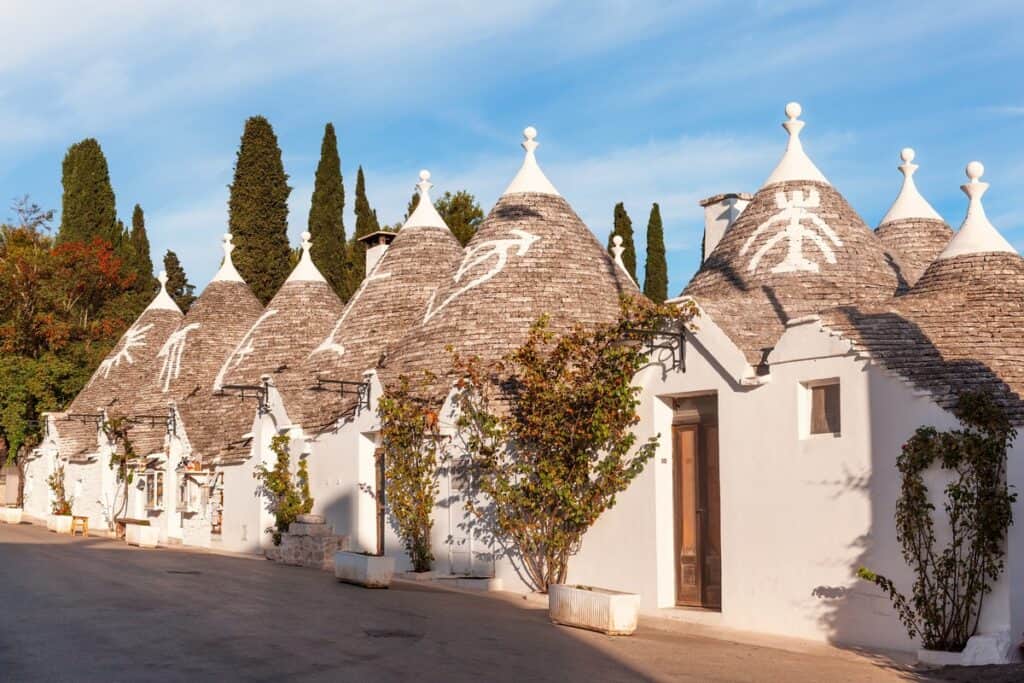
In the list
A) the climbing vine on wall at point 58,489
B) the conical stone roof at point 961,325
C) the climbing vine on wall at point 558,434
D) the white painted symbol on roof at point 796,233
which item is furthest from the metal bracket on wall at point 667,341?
the climbing vine on wall at point 58,489

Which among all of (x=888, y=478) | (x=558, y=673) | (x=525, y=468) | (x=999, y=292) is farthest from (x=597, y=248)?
(x=558, y=673)

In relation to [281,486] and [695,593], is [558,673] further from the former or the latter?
[281,486]

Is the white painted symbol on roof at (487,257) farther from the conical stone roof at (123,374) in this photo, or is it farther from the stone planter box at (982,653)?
the conical stone roof at (123,374)

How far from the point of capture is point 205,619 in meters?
13.9

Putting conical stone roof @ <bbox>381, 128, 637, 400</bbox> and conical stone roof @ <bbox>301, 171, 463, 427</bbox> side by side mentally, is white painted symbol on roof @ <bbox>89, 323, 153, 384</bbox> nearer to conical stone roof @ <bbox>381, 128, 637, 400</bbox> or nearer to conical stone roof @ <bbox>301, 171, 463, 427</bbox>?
conical stone roof @ <bbox>301, 171, 463, 427</bbox>

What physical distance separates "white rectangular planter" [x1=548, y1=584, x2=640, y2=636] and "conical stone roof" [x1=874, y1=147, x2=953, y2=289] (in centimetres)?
1290

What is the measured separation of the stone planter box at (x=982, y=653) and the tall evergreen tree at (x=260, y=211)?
45.8 meters

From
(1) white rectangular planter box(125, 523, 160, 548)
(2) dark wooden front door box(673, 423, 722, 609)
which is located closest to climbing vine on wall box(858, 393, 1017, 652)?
(2) dark wooden front door box(673, 423, 722, 609)

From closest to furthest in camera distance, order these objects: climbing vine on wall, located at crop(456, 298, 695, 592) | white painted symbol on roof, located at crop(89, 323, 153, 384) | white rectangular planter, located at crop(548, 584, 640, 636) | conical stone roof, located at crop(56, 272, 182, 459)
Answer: white rectangular planter, located at crop(548, 584, 640, 636), climbing vine on wall, located at crop(456, 298, 695, 592), conical stone roof, located at crop(56, 272, 182, 459), white painted symbol on roof, located at crop(89, 323, 153, 384)

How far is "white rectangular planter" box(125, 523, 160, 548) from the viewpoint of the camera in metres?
29.4

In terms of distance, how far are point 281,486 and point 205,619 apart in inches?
498

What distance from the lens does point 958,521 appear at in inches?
495

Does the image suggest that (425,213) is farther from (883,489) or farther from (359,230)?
(359,230)

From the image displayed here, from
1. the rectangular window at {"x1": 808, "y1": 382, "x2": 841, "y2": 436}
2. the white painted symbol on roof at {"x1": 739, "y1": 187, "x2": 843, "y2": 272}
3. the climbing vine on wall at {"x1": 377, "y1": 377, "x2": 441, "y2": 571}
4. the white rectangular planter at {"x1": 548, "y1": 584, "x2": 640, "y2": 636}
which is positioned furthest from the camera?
the climbing vine on wall at {"x1": 377, "y1": 377, "x2": 441, "y2": 571}
